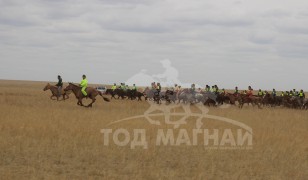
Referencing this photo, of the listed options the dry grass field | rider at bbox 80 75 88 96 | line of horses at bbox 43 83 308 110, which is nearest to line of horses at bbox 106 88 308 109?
line of horses at bbox 43 83 308 110

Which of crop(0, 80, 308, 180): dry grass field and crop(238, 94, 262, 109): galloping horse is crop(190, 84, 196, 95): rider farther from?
crop(0, 80, 308, 180): dry grass field

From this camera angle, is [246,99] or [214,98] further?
[246,99]

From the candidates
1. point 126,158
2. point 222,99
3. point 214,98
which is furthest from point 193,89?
point 126,158

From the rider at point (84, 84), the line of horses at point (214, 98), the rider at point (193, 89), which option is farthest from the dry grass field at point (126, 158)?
the rider at point (193, 89)

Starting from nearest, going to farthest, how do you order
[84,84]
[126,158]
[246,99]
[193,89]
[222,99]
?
1. [126,158]
2. [84,84]
3. [193,89]
4. [246,99]
5. [222,99]

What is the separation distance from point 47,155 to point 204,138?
20.0 feet

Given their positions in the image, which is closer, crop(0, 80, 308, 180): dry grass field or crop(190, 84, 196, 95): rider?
crop(0, 80, 308, 180): dry grass field

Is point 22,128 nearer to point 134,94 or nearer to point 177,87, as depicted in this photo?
point 177,87

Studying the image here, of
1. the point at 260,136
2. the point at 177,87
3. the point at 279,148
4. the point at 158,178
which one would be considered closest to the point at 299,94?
the point at 177,87

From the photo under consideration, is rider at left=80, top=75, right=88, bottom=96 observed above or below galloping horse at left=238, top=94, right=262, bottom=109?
above

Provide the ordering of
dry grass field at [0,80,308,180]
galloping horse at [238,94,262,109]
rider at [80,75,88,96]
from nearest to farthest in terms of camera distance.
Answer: dry grass field at [0,80,308,180], rider at [80,75,88,96], galloping horse at [238,94,262,109]

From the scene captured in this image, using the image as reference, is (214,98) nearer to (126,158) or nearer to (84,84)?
(84,84)

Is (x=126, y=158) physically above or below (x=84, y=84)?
below

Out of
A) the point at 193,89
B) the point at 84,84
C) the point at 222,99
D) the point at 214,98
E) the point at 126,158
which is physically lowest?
the point at 126,158
